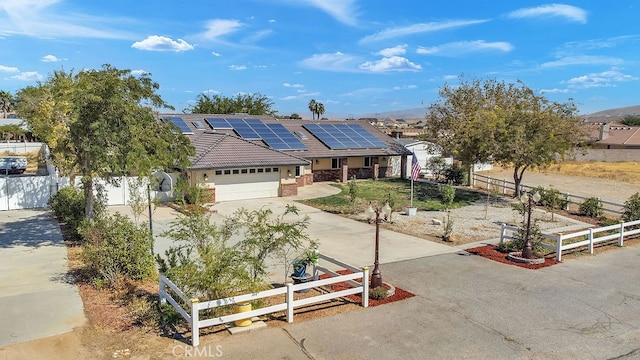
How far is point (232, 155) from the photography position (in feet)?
78.7

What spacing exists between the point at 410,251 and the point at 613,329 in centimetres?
654

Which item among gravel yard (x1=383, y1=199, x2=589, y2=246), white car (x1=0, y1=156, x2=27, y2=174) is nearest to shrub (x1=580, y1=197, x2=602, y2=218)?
gravel yard (x1=383, y1=199, x2=589, y2=246)

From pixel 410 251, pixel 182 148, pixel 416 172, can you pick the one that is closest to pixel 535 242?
pixel 410 251

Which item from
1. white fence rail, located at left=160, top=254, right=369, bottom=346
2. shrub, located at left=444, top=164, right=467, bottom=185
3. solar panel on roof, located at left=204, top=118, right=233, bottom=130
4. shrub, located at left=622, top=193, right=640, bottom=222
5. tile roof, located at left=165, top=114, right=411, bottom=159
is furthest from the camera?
shrub, located at left=444, top=164, right=467, bottom=185

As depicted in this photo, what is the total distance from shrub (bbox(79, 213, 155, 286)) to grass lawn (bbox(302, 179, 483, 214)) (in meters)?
11.4

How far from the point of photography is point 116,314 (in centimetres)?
891

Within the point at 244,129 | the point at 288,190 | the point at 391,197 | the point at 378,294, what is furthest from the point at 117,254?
the point at 244,129

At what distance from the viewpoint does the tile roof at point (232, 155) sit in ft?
74.7

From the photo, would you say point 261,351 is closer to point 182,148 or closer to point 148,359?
point 148,359

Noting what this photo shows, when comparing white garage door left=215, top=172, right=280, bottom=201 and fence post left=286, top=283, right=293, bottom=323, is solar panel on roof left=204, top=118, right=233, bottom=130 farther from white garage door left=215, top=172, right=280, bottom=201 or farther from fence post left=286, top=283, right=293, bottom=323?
fence post left=286, top=283, right=293, bottom=323

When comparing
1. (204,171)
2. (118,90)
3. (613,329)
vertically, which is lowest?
(613,329)

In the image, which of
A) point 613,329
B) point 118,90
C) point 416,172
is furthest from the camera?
point 416,172

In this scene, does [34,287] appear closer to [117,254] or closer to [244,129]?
[117,254]

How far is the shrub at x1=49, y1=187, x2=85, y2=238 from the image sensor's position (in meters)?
15.4
